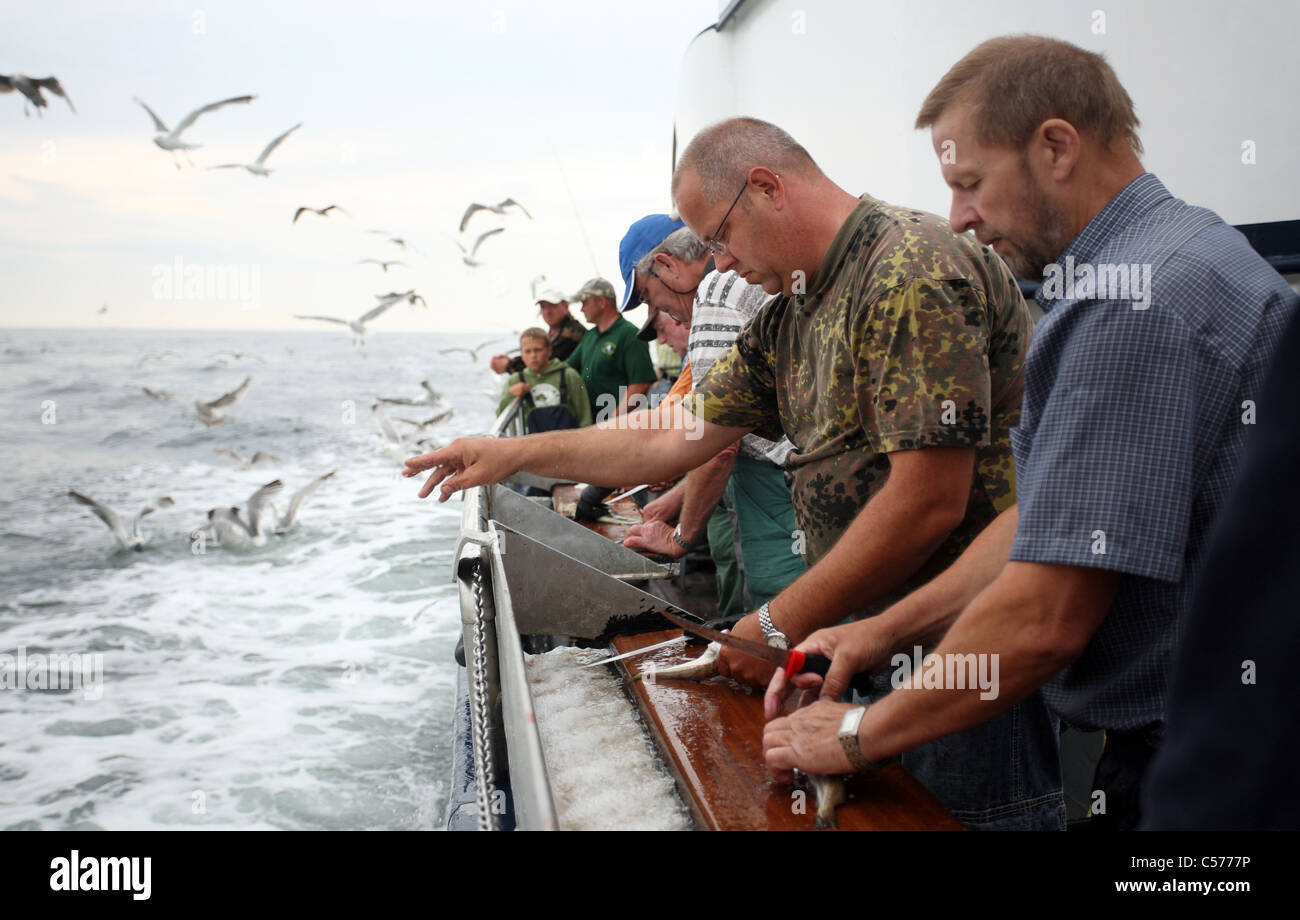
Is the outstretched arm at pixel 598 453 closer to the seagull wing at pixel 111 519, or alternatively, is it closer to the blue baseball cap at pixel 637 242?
the blue baseball cap at pixel 637 242

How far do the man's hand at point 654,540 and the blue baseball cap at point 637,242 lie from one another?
0.98 metres

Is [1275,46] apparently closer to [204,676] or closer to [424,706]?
[424,706]

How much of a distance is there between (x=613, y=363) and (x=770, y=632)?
5.07 m

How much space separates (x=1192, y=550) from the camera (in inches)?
44.0

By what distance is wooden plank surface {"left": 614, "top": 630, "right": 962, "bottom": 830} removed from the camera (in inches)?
49.3

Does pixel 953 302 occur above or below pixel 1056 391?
above

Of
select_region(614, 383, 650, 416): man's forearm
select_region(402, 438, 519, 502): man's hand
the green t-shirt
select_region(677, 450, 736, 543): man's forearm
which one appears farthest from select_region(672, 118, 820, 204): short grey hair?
the green t-shirt

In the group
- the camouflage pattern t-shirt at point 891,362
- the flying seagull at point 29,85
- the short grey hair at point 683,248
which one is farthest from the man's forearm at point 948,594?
the flying seagull at point 29,85

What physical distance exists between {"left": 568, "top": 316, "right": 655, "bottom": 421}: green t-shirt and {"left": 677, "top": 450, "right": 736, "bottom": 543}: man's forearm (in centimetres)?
331

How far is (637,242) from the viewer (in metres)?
3.78

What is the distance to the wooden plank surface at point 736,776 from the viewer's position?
1253mm
